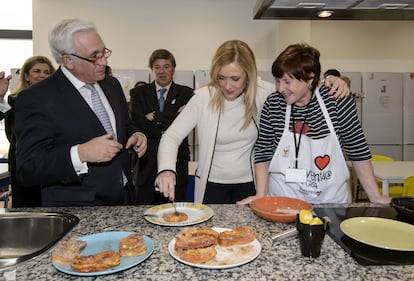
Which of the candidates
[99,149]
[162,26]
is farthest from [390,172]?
[162,26]

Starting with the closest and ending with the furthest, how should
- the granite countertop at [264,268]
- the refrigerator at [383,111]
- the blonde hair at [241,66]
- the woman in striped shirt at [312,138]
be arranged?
the granite countertop at [264,268] → the woman in striped shirt at [312,138] → the blonde hair at [241,66] → the refrigerator at [383,111]

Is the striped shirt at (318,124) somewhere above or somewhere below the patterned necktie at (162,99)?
below

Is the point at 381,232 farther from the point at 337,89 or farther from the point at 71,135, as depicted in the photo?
the point at 71,135

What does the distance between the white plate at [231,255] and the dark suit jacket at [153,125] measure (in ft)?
6.37

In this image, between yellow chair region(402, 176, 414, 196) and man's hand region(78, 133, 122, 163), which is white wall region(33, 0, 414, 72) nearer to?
yellow chair region(402, 176, 414, 196)

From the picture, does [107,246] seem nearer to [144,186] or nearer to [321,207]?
[321,207]

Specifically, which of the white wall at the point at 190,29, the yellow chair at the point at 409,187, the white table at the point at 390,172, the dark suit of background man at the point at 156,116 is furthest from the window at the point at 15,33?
the yellow chair at the point at 409,187

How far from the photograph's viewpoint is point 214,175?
192 centimetres

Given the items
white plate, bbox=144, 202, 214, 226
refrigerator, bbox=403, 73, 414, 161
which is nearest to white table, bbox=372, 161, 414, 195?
refrigerator, bbox=403, 73, 414, 161

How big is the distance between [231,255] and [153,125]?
2.20 m

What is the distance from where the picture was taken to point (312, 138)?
162 centimetres

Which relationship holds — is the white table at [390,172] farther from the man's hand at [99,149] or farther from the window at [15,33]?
the window at [15,33]

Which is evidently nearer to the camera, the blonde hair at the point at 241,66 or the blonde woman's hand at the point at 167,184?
the blonde woman's hand at the point at 167,184

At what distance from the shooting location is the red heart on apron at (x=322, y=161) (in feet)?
5.25
